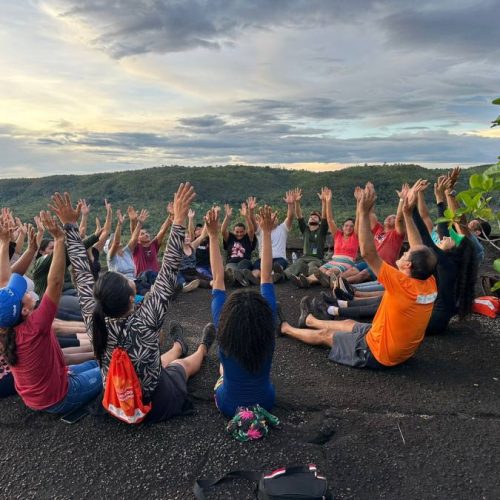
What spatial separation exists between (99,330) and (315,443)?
1.72m

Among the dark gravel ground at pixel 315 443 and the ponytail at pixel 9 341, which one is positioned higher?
the ponytail at pixel 9 341

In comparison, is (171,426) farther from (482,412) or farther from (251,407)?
(482,412)

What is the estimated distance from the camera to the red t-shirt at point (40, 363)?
3.16 m

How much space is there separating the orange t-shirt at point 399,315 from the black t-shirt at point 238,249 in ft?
14.3

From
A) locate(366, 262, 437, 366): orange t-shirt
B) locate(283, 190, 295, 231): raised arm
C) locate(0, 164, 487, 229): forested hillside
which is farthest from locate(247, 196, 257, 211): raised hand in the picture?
locate(0, 164, 487, 229): forested hillside

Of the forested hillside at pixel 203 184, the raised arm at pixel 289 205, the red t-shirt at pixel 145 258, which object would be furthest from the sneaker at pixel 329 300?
the forested hillside at pixel 203 184

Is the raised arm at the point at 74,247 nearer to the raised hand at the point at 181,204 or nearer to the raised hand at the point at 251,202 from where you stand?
the raised hand at the point at 181,204

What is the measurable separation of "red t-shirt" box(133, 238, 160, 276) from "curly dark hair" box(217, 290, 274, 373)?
16.4 ft

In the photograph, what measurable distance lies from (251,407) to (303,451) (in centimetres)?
47

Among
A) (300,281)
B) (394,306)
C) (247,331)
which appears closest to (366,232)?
(394,306)

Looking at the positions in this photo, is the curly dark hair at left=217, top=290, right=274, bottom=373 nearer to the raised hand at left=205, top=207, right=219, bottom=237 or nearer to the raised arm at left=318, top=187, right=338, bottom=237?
the raised hand at left=205, top=207, right=219, bottom=237

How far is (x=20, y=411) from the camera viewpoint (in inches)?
147

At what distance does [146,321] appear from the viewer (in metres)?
3.14

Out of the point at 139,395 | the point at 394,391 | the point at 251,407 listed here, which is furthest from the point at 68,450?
the point at 394,391
